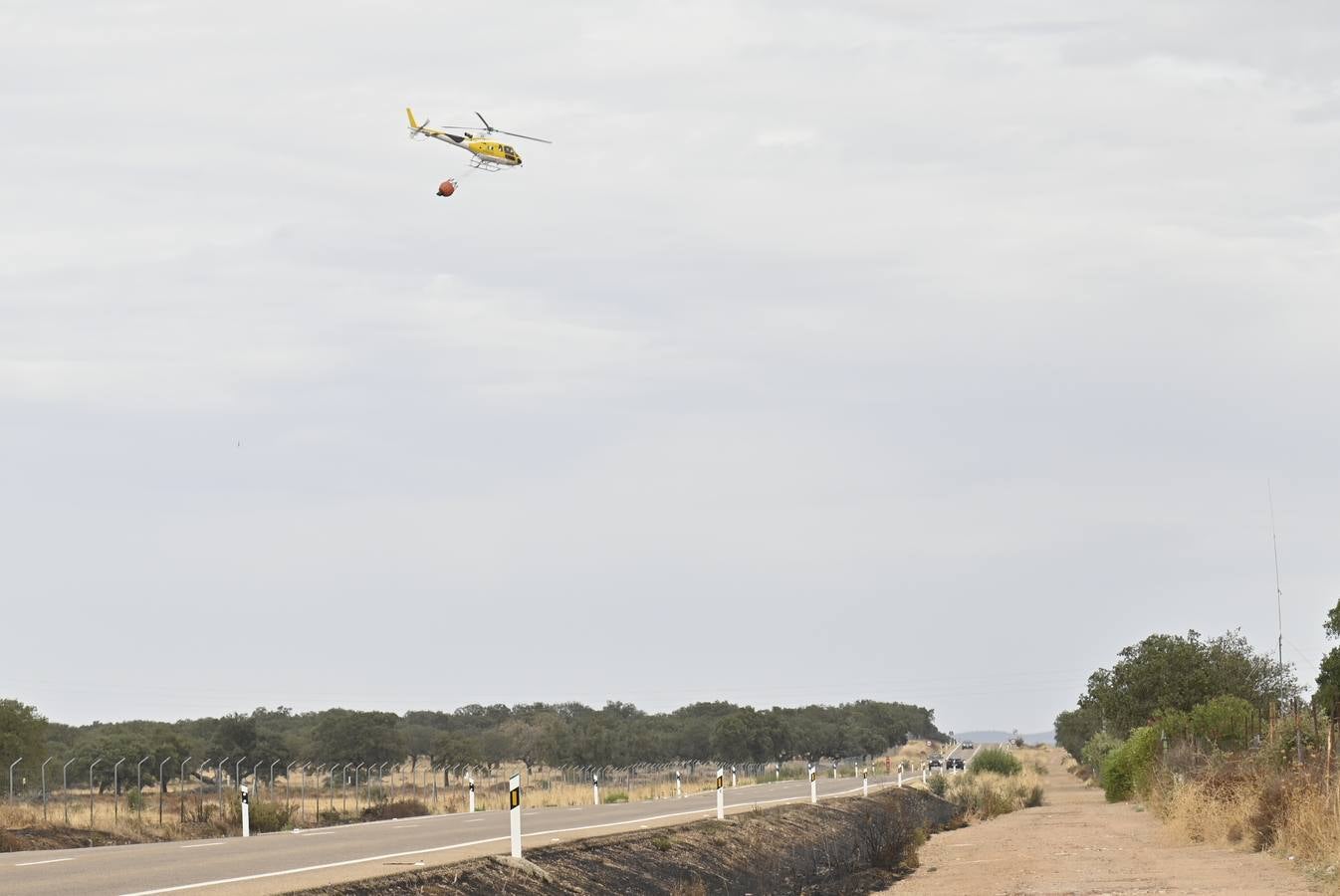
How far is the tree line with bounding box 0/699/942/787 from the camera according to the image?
85.1m

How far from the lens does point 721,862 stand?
27219 mm

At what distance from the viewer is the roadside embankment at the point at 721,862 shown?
774 inches

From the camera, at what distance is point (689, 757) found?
473 feet

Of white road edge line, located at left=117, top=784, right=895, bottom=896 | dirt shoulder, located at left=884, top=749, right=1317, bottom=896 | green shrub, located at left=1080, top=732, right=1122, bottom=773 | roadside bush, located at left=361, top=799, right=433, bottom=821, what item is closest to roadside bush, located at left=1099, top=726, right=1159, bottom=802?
dirt shoulder, located at left=884, top=749, right=1317, bottom=896

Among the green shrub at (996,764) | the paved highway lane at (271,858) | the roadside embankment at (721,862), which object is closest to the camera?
the paved highway lane at (271,858)

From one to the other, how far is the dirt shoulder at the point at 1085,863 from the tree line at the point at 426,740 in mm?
39081

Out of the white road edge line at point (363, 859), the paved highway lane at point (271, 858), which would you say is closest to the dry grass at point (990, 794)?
the paved highway lane at point (271, 858)

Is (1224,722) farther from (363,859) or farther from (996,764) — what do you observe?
(363,859)

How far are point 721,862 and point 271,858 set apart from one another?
7876 mm

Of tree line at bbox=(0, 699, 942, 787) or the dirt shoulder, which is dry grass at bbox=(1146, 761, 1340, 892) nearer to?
the dirt shoulder

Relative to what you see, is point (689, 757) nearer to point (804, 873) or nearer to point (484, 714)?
point (484, 714)

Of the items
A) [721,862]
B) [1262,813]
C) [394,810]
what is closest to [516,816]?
[721,862]

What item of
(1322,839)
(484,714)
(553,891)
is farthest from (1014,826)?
(484,714)

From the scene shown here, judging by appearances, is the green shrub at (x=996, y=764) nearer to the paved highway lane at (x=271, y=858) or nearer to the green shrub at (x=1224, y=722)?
the green shrub at (x=1224, y=722)
